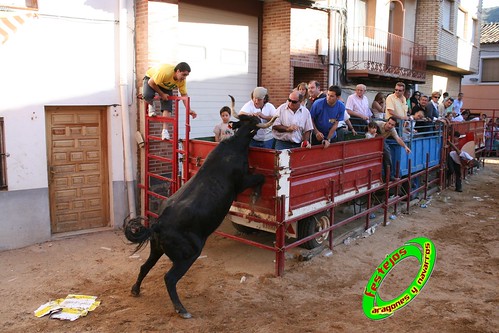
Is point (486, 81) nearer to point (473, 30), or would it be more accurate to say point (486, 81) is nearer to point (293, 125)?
point (473, 30)

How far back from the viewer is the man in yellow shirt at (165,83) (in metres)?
7.02

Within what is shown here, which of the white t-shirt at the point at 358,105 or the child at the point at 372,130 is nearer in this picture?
the child at the point at 372,130

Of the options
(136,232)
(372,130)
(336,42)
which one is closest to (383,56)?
(336,42)

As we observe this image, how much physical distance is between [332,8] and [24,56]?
8.33m

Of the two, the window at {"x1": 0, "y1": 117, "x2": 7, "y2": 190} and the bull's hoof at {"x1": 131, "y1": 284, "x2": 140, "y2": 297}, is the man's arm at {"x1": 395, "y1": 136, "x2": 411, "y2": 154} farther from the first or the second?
the window at {"x1": 0, "y1": 117, "x2": 7, "y2": 190}

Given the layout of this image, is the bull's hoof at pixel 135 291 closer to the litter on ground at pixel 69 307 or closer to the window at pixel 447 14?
the litter on ground at pixel 69 307

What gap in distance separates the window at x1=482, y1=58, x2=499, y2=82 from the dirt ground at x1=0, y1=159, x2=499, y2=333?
972 inches

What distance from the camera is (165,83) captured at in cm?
727

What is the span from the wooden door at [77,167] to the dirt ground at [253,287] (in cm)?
41

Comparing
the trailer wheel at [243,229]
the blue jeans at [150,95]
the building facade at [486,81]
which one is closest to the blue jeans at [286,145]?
the trailer wheel at [243,229]

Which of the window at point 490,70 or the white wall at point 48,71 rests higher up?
the window at point 490,70

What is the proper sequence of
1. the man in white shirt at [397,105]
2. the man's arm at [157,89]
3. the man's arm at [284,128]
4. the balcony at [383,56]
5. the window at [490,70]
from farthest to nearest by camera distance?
the window at [490,70] < the balcony at [383,56] < the man in white shirt at [397,105] < the man's arm at [157,89] < the man's arm at [284,128]

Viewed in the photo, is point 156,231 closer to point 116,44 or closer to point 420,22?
point 116,44

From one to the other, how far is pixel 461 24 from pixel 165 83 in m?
20.5
